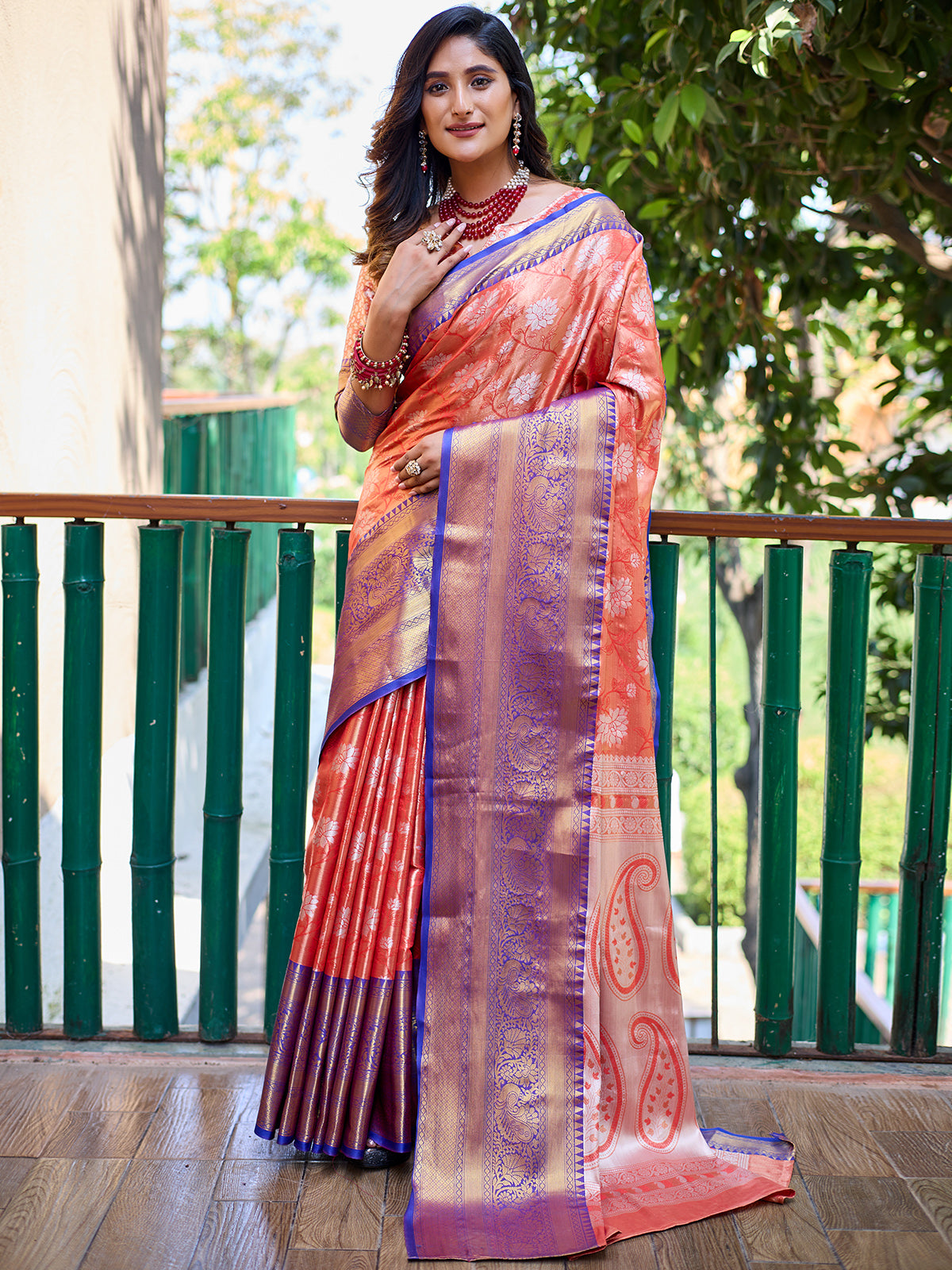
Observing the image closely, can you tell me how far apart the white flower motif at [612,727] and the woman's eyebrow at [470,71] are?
872 mm

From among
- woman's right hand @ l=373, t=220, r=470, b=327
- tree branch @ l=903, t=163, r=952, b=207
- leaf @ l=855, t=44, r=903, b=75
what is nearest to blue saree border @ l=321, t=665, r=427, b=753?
woman's right hand @ l=373, t=220, r=470, b=327

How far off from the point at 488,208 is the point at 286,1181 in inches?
54.2

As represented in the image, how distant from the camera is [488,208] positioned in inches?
67.3

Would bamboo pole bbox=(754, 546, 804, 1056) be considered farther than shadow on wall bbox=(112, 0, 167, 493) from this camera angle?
No

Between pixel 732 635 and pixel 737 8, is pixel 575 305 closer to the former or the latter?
pixel 737 8

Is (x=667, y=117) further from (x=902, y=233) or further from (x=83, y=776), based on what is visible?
(x=83, y=776)

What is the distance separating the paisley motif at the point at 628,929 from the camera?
1.69 meters

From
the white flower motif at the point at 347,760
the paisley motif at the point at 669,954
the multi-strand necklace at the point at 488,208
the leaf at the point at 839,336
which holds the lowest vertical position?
the paisley motif at the point at 669,954

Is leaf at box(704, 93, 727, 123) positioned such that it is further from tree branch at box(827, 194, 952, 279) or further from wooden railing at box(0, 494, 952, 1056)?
tree branch at box(827, 194, 952, 279)

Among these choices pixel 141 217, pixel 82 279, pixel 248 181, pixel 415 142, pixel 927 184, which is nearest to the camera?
pixel 415 142

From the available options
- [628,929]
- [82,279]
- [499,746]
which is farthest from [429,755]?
[82,279]

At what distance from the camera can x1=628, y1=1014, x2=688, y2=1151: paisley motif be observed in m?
1.70

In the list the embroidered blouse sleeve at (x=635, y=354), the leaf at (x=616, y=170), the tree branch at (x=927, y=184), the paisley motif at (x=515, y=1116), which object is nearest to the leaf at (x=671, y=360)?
the leaf at (x=616, y=170)

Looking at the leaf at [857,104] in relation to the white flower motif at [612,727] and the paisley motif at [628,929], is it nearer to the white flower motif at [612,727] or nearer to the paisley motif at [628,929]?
the white flower motif at [612,727]
